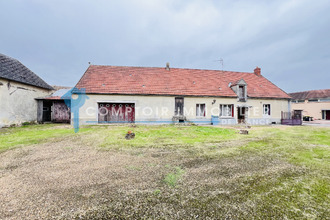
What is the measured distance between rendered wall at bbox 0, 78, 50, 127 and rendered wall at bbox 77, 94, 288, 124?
16.1ft

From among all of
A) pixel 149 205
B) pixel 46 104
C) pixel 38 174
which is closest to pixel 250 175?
pixel 149 205

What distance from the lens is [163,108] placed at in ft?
46.4

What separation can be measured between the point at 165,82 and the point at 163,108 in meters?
3.12

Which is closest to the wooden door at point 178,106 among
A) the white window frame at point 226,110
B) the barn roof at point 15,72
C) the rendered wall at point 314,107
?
the white window frame at point 226,110

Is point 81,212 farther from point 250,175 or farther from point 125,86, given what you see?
point 125,86

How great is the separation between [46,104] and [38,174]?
50.1 ft

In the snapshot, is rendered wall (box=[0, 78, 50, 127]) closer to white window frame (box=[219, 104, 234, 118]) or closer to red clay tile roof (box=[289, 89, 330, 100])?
white window frame (box=[219, 104, 234, 118])

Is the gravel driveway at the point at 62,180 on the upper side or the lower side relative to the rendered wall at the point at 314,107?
lower

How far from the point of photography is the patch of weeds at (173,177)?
2953 millimetres

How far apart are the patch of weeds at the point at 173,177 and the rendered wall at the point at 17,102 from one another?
14822 millimetres

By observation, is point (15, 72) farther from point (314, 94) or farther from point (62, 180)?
point (314, 94)

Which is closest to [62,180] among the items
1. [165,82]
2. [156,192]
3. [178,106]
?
[156,192]

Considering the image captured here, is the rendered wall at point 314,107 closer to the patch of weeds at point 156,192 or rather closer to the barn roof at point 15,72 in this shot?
the patch of weeds at point 156,192

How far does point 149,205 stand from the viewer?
2260mm
